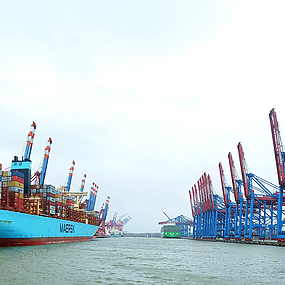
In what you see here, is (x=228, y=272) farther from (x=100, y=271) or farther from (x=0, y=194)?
(x=0, y=194)

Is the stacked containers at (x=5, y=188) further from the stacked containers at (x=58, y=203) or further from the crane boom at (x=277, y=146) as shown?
the crane boom at (x=277, y=146)

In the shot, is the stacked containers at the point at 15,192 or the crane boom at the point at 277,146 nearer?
the stacked containers at the point at 15,192

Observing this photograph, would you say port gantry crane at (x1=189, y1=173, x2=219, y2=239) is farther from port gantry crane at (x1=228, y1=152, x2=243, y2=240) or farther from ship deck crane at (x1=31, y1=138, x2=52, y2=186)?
ship deck crane at (x1=31, y1=138, x2=52, y2=186)

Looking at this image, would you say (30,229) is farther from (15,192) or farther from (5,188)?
(5,188)

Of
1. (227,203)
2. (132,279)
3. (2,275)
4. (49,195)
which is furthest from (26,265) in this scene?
(227,203)

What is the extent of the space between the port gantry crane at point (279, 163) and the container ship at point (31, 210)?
39.5m

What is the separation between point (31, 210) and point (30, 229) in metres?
4.80

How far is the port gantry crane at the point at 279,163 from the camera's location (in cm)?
5712

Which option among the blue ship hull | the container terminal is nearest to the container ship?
the blue ship hull

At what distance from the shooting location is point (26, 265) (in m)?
26.2

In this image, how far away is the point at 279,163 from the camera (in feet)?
191

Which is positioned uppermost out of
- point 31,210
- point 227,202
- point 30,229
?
point 227,202

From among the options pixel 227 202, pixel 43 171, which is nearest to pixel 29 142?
pixel 43 171

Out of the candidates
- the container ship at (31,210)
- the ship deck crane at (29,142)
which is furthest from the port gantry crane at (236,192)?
the ship deck crane at (29,142)
